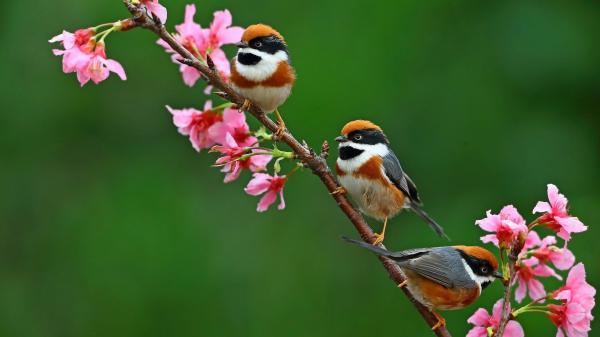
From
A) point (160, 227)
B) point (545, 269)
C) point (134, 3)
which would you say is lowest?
point (160, 227)

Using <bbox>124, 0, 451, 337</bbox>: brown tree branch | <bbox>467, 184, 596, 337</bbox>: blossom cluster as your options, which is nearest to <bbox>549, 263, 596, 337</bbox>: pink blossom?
<bbox>467, 184, 596, 337</bbox>: blossom cluster

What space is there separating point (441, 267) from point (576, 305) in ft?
2.25

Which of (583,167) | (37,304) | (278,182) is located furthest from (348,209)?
(37,304)

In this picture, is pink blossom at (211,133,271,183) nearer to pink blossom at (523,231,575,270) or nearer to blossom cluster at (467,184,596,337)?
blossom cluster at (467,184,596,337)

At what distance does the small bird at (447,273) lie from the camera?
278 centimetres

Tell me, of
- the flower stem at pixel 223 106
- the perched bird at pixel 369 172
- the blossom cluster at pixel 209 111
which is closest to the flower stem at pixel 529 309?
the blossom cluster at pixel 209 111

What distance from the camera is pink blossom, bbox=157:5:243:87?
2842mm

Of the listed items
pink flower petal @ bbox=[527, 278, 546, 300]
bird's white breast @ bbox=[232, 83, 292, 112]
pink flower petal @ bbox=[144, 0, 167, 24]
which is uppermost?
pink flower petal @ bbox=[144, 0, 167, 24]

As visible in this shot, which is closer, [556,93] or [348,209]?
[348,209]

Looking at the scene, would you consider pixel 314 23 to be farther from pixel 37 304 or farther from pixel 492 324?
pixel 492 324

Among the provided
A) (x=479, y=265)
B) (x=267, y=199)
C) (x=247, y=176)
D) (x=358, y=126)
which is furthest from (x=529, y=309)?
(x=247, y=176)

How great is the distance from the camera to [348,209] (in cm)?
250

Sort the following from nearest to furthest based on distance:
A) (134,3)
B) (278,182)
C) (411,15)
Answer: (134,3) < (278,182) < (411,15)

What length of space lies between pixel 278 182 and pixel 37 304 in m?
4.46
